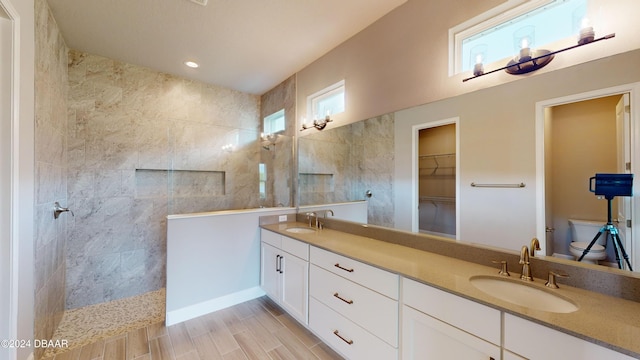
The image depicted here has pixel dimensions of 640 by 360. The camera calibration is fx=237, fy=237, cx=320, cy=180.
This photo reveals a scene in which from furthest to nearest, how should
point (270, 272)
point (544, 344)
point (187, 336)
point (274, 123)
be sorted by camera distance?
point (274, 123) < point (270, 272) < point (187, 336) < point (544, 344)

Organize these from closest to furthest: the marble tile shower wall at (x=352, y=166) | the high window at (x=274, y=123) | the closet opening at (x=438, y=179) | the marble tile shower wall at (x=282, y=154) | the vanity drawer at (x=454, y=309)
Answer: the vanity drawer at (x=454, y=309) < the closet opening at (x=438, y=179) < the marble tile shower wall at (x=352, y=166) < the marble tile shower wall at (x=282, y=154) < the high window at (x=274, y=123)

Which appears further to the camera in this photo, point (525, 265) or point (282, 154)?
point (282, 154)

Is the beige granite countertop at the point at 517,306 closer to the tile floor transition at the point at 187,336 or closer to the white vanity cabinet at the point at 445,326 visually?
the white vanity cabinet at the point at 445,326

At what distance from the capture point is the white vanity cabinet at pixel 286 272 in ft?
6.69

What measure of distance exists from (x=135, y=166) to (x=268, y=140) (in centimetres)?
169

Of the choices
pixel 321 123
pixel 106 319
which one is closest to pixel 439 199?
pixel 321 123

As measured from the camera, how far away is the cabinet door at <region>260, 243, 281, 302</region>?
7.86ft

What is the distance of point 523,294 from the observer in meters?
1.18

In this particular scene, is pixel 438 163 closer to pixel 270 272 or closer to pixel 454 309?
pixel 454 309

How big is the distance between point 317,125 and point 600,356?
2.52m

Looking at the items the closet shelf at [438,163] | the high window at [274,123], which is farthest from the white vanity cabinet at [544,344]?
the high window at [274,123]

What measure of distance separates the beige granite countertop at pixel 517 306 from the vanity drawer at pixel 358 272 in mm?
43

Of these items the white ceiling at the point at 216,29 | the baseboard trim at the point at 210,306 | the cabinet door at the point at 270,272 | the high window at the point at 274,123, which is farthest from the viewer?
the high window at the point at 274,123

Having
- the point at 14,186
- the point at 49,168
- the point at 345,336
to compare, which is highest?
the point at 49,168
